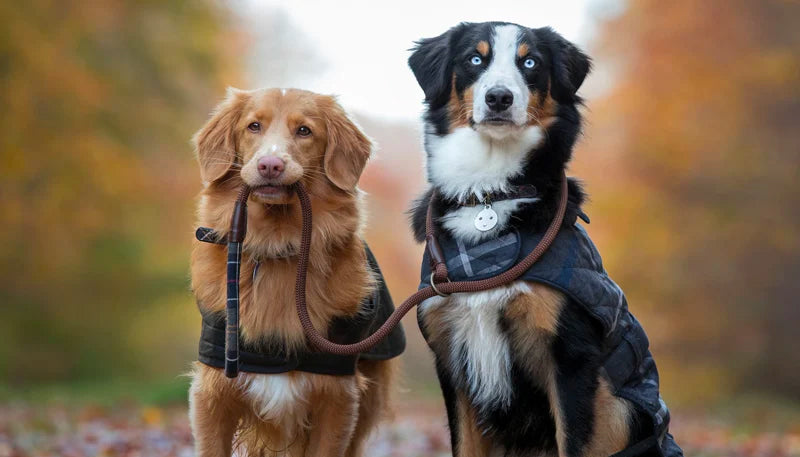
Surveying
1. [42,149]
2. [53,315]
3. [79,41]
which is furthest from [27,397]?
[79,41]

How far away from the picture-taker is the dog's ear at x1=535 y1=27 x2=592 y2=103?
3.67m

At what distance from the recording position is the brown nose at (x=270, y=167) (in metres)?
3.44

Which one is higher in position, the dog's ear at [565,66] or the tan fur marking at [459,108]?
the dog's ear at [565,66]

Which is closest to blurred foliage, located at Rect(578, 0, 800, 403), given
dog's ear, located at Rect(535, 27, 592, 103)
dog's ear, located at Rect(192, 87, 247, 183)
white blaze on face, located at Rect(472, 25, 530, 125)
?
dog's ear, located at Rect(535, 27, 592, 103)

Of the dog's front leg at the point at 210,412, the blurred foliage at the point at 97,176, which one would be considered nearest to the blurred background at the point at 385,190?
the blurred foliage at the point at 97,176

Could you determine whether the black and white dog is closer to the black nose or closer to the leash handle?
the black nose

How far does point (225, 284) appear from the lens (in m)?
3.68

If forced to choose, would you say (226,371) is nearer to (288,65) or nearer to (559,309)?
(559,309)

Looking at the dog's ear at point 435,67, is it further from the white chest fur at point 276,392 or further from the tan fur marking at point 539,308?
the white chest fur at point 276,392

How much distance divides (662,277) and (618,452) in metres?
7.83

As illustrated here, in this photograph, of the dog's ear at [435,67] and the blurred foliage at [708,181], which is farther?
the blurred foliage at [708,181]

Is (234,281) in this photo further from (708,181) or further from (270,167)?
(708,181)

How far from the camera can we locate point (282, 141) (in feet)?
11.8

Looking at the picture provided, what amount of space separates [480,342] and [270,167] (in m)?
1.09
